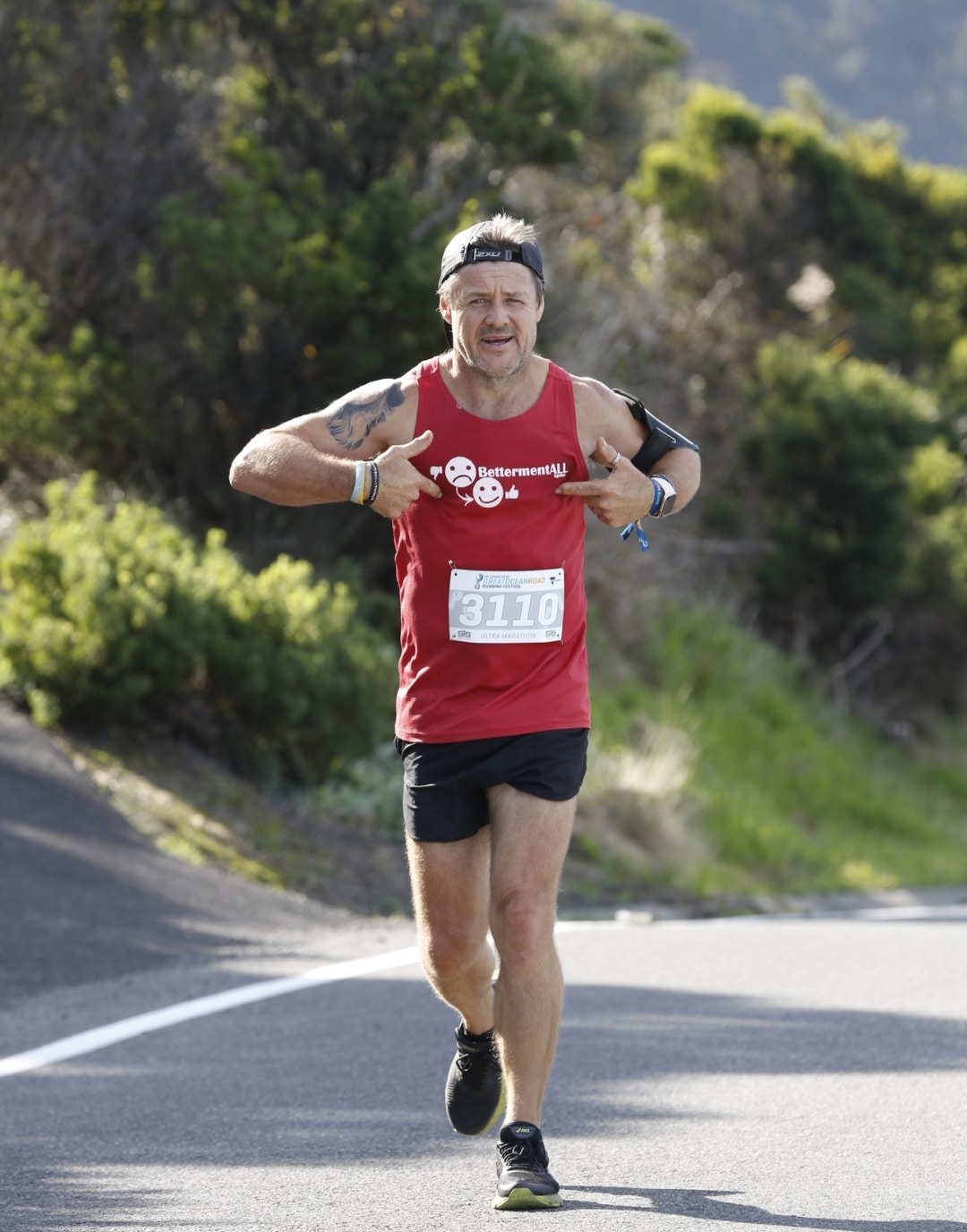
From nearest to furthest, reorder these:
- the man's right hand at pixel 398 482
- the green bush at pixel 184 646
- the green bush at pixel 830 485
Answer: the man's right hand at pixel 398 482, the green bush at pixel 184 646, the green bush at pixel 830 485

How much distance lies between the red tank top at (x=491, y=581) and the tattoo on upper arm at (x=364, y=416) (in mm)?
115

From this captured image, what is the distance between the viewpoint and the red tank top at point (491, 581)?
17.6ft

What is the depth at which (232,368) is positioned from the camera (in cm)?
1855

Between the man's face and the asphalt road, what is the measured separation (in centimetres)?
218

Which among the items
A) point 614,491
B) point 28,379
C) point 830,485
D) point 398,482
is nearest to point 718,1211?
point 614,491

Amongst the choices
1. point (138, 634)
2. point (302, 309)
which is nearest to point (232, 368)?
point (302, 309)

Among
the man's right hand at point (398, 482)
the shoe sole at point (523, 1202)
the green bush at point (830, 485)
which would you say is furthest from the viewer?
the green bush at point (830, 485)

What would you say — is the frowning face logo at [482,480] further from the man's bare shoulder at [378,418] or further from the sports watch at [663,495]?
the sports watch at [663,495]

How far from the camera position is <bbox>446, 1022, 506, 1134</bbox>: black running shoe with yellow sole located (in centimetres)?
568

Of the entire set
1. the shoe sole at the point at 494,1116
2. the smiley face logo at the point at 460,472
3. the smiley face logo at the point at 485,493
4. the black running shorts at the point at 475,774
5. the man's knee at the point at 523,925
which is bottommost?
the shoe sole at the point at 494,1116

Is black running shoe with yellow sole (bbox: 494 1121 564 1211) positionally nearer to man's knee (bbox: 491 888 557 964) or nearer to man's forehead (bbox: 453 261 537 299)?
man's knee (bbox: 491 888 557 964)

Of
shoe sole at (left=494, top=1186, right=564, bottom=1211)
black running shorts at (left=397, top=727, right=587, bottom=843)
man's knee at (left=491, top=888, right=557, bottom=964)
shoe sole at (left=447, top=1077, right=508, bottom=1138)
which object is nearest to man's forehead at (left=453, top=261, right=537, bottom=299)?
black running shorts at (left=397, top=727, right=587, bottom=843)

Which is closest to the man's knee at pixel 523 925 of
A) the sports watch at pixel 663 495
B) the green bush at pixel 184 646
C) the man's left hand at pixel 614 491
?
the man's left hand at pixel 614 491

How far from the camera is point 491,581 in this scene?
17.5 ft
